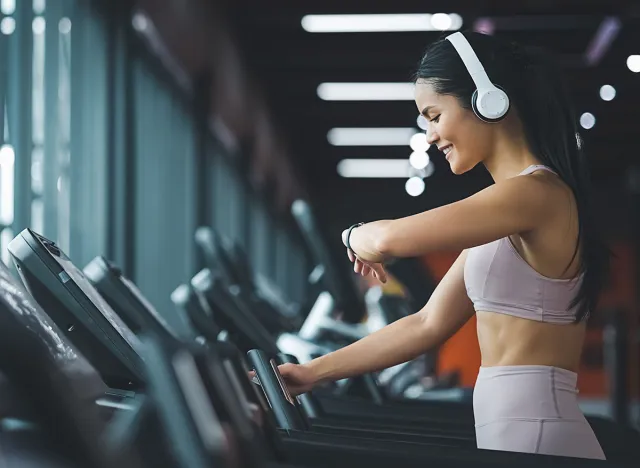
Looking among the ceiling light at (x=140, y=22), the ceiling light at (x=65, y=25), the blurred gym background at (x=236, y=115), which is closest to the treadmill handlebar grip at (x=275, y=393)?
the blurred gym background at (x=236, y=115)

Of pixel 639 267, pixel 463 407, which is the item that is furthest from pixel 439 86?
pixel 639 267

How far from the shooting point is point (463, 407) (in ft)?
9.19

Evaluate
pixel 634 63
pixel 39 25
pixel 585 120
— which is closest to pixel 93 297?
pixel 585 120

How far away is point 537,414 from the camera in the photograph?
59.9 inches

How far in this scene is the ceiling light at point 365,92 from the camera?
10.6 meters

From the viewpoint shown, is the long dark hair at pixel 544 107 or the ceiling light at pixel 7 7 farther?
the ceiling light at pixel 7 7

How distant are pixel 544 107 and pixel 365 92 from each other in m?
9.43

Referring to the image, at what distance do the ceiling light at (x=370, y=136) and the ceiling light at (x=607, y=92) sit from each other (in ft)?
8.49

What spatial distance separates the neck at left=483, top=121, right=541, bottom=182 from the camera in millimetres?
1607

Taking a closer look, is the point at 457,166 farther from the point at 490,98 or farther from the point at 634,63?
the point at 634,63

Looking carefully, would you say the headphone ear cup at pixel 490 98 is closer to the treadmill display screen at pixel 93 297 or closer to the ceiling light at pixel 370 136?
the treadmill display screen at pixel 93 297

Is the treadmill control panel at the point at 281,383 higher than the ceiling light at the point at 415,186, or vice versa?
the treadmill control panel at the point at 281,383

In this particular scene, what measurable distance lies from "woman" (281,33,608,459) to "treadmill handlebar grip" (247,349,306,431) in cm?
20

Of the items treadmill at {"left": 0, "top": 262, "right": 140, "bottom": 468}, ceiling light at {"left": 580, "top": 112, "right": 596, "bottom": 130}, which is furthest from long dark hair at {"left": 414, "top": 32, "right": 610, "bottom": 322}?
treadmill at {"left": 0, "top": 262, "right": 140, "bottom": 468}
